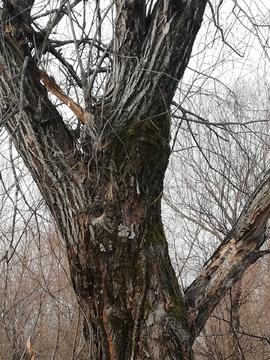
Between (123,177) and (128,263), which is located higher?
(123,177)

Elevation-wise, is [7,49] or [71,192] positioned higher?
[7,49]

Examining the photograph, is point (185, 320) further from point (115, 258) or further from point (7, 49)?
point (7, 49)

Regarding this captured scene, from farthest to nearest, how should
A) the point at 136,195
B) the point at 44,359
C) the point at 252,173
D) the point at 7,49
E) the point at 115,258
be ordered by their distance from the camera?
the point at 44,359 → the point at 252,173 → the point at 7,49 → the point at 136,195 → the point at 115,258

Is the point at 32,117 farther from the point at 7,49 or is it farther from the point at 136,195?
the point at 136,195

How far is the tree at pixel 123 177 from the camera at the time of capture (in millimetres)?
1620

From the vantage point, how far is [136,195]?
179 cm

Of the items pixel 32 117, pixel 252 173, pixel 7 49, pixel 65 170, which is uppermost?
pixel 252 173

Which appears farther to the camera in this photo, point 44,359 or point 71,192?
point 44,359

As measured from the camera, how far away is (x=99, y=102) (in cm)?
194

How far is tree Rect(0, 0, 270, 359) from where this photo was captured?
5.32ft

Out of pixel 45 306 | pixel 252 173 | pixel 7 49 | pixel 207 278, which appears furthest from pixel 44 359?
pixel 7 49

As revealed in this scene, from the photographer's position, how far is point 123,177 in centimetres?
178

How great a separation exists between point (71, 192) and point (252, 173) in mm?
3899

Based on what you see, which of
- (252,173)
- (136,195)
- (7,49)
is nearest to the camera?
(136,195)
